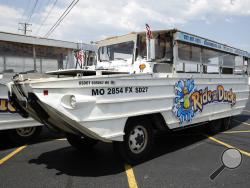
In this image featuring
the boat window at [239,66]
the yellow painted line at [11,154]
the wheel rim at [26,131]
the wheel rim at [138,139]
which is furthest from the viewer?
the boat window at [239,66]

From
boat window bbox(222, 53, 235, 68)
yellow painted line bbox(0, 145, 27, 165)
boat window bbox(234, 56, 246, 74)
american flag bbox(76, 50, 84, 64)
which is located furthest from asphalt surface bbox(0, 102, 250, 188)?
boat window bbox(234, 56, 246, 74)

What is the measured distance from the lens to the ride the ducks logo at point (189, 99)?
5977mm

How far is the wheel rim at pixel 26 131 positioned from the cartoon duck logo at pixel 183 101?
347 cm

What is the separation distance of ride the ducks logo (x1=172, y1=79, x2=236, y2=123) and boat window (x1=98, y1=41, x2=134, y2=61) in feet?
4.24

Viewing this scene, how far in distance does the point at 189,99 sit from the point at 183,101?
25 cm

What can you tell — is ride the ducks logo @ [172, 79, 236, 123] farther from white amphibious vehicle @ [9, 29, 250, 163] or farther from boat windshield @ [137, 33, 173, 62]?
boat windshield @ [137, 33, 173, 62]

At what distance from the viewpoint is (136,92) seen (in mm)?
5027

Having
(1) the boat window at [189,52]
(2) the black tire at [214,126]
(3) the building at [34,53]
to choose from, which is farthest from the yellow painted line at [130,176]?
(2) the black tire at [214,126]

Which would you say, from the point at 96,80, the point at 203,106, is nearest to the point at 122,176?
the point at 96,80

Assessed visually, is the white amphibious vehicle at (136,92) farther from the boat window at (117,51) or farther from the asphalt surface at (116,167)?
the asphalt surface at (116,167)

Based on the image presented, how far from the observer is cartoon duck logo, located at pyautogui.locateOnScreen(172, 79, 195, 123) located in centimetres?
594

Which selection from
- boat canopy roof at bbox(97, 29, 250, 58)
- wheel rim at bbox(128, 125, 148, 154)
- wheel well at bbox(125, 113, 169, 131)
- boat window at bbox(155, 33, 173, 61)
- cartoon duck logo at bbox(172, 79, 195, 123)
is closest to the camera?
wheel rim at bbox(128, 125, 148, 154)

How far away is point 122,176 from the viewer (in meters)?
4.73

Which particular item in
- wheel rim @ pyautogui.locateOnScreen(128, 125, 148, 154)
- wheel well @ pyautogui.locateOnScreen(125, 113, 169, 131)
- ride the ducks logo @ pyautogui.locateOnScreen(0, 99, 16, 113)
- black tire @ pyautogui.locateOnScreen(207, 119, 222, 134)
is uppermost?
ride the ducks logo @ pyautogui.locateOnScreen(0, 99, 16, 113)
